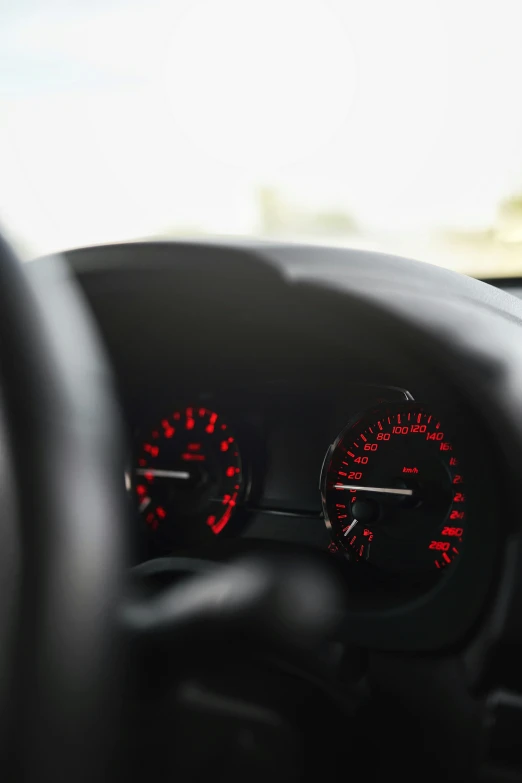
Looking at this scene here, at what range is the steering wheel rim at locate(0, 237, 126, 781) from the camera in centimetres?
71

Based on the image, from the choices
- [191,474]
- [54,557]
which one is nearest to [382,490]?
[191,474]

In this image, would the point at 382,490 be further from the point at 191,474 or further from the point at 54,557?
the point at 54,557

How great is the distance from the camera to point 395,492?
1473 millimetres

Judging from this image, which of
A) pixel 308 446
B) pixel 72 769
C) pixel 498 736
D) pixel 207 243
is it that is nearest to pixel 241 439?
pixel 308 446

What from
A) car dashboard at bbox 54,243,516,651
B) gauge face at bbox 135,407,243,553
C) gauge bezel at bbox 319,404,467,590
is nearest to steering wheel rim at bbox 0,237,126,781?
car dashboard at bbox 54,243,516,651

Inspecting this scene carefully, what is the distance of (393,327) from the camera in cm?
117

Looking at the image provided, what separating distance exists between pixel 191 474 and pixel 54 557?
3.30 ft

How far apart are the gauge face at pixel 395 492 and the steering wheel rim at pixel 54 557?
2.33 ft

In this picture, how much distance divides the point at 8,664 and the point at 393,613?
621mm

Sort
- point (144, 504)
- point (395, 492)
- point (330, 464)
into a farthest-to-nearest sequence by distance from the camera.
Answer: point (144, 504)
point (330, 464)
point (395, 492)

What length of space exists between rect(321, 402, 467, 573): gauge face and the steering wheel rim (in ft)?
2.33

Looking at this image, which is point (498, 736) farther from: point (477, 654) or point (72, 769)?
point (72, 769)

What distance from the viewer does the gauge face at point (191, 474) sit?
168cm

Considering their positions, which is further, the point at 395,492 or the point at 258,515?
the point at 258,515
